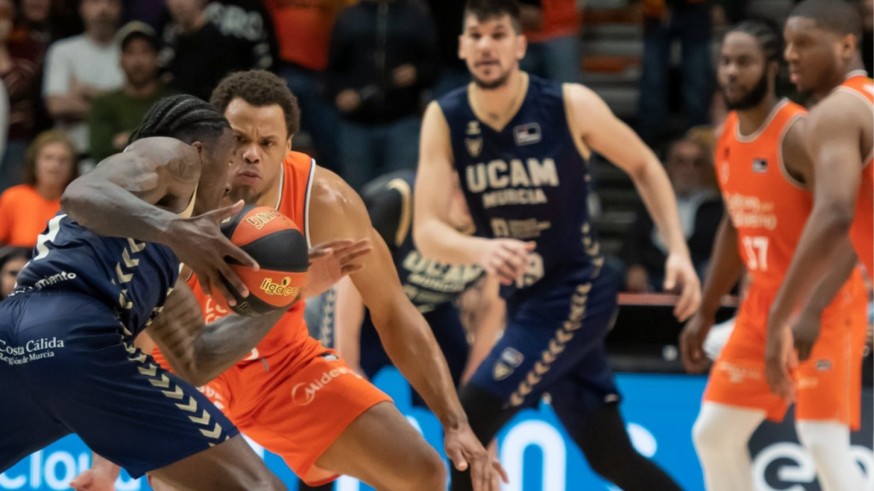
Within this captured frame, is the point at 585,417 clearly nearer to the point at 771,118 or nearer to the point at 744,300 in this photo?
the point at 744,300

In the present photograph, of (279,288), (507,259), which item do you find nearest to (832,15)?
(507,259)

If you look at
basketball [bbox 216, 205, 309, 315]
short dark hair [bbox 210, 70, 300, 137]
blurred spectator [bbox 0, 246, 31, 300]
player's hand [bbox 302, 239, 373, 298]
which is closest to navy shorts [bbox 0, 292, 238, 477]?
basketball [bbox 216, 205, 309, 315]

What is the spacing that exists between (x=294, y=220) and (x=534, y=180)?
58.4 inches

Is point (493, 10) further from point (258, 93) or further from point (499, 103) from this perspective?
point (258, 93)

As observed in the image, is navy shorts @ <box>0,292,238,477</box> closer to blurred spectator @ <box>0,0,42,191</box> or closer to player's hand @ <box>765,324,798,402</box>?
player's hand @ <box>765,324,798,402</box>

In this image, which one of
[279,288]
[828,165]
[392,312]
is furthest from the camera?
[828,165]

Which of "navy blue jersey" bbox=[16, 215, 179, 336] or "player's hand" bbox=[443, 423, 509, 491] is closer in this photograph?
"navy blue jersey" bbox=[16, 215, 179, 336]

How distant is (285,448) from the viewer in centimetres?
488

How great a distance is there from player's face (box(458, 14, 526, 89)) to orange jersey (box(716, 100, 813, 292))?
3.36ft

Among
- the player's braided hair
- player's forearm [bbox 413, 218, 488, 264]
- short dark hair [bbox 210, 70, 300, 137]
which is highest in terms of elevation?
the player's braided hair

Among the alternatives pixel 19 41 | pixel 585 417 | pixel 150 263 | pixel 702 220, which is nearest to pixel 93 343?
pixel 150 263

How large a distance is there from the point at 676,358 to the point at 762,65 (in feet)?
5.81

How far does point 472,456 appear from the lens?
14.9ft

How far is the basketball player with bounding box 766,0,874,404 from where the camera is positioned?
524 centimetres
